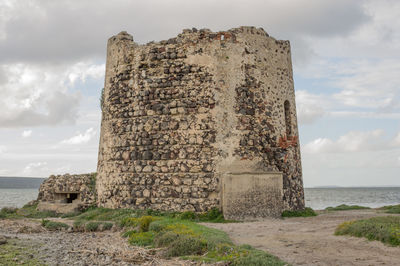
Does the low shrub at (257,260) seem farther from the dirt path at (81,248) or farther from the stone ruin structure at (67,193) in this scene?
the stone ruin structure at (67,193)

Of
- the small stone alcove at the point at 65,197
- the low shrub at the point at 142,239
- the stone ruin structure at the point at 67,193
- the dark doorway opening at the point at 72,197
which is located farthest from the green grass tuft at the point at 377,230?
the dark doorway opening at the point at 72,197

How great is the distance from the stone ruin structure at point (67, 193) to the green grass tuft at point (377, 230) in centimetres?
953

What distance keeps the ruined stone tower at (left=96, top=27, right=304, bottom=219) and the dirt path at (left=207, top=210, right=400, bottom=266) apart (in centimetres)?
249

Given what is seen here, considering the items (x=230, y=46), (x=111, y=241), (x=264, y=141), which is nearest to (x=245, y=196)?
(x=264, y=141)

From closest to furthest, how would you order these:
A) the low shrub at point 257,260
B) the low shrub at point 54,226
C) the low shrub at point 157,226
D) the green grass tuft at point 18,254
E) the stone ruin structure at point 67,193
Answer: the low shrub at point 257,260
the green grass tuft at point 18,254
the low shrub at point 157,226
the low shrub at point 54,226
the stone ruin structure at point 67,193

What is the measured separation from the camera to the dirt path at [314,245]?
221 inches

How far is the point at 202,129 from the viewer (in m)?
11.7

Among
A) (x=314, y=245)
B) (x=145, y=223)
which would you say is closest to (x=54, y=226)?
(x=145, y=223)

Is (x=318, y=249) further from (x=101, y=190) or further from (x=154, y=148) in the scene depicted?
(x=101, y=190)

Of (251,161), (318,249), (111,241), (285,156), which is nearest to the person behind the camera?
(318,249)

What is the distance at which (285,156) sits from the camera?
12.8m

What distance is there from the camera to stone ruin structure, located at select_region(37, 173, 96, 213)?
13.8 m

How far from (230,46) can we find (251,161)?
404 centimetres

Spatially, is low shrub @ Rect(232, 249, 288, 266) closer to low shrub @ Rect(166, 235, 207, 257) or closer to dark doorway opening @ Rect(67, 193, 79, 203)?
low shrub @ Rect(166, 235, 207, 257)
